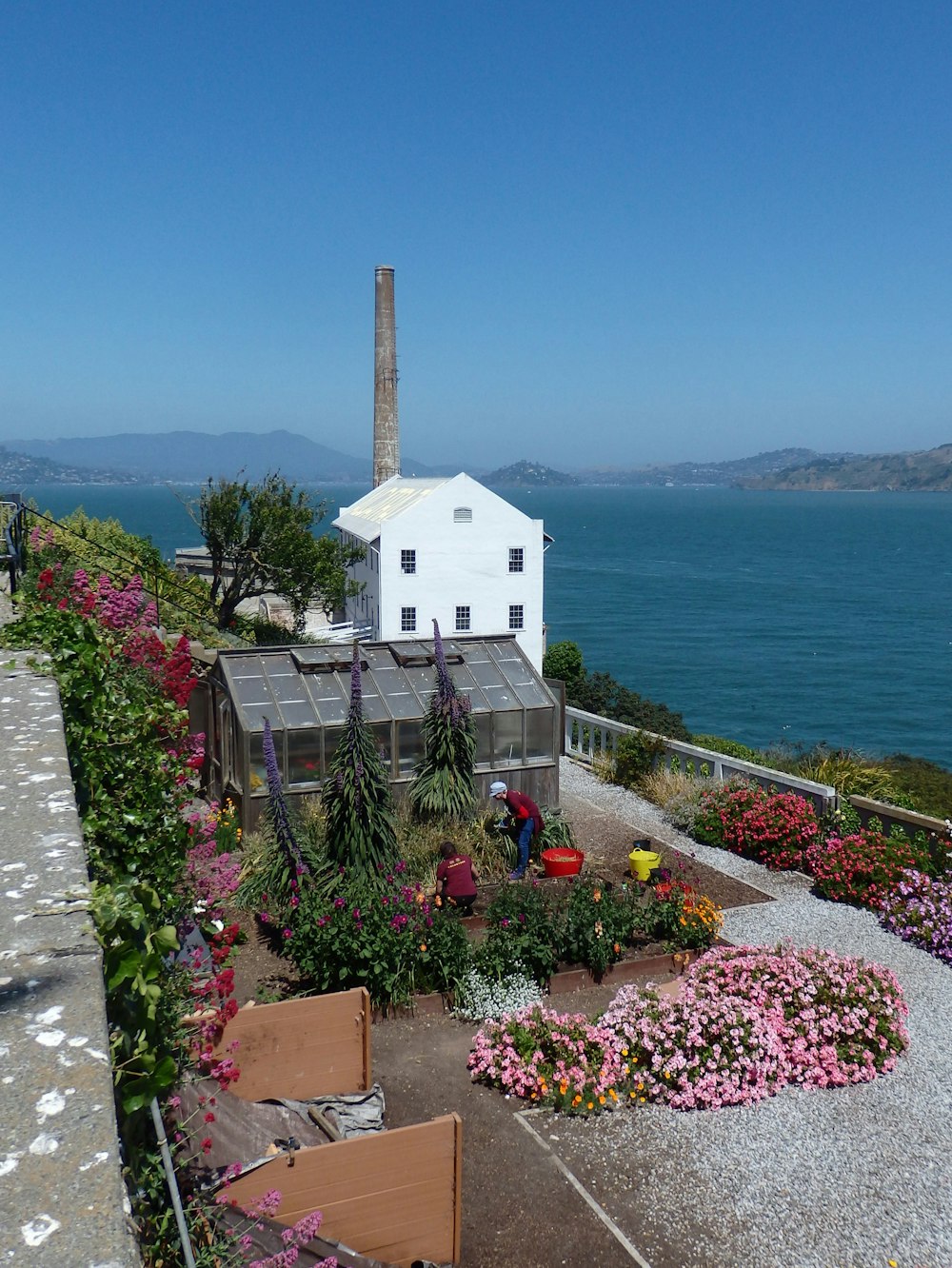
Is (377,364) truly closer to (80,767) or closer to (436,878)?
(436,878)

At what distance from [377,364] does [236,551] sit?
63.4ft

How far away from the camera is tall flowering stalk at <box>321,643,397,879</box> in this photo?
11.6m

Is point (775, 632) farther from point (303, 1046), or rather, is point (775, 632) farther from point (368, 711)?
point (303, 1046)

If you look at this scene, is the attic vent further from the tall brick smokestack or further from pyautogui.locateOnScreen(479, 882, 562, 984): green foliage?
the tall brick smokestack

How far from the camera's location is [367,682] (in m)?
14.9

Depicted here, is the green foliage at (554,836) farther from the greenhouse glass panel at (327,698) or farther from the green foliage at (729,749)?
the green foliage at (729,749)

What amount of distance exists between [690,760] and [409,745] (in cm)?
546

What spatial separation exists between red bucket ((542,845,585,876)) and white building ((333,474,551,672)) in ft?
75.3

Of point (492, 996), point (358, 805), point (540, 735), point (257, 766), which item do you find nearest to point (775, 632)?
point (540, 735)

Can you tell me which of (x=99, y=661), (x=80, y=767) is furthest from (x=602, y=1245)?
(x=99, y=661)

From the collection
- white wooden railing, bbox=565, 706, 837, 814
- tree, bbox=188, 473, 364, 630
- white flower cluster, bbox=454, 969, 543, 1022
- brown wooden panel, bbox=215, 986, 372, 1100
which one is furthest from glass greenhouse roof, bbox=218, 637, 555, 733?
tree, bbox=188, 473, 364, 630

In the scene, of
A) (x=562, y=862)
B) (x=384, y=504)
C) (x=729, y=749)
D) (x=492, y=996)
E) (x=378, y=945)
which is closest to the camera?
(x=378, y=945)

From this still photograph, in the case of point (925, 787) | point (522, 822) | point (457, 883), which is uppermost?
point (522, 822)

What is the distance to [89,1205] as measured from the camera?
191 cm
